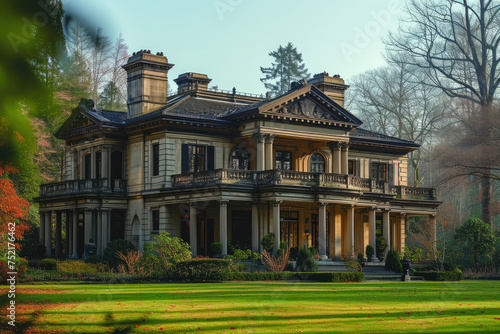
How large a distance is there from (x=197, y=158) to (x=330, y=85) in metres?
14.8

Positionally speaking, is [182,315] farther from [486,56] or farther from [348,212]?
[486,56]

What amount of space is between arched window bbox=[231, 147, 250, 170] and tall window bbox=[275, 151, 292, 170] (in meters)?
2.00

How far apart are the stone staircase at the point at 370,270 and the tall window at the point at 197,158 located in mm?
10122

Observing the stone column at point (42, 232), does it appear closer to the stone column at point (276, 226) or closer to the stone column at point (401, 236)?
the stone column at point (276, 226)

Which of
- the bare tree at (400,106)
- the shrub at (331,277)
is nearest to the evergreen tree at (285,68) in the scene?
the bare tree at (400,106)

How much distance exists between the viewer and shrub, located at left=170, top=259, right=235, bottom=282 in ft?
95.0

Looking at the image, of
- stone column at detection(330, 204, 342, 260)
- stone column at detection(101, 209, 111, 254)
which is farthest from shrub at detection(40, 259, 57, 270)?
stone column at detection(330, 204, 342, 260)

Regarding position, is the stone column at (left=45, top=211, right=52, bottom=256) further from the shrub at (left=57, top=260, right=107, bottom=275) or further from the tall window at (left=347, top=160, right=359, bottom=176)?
the tall window at (left=347, top=160, right=359, bottom=176)

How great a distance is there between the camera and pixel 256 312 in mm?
15453

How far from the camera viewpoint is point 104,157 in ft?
144

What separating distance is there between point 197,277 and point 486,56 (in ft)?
117

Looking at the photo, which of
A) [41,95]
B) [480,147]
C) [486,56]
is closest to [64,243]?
[480,147]

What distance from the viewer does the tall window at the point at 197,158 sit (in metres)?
41.9

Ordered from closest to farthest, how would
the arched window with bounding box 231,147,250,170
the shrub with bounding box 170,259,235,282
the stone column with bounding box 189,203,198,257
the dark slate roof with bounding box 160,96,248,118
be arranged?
the shrub with bounding box 170,259,235,282
the stone column with bounding box 189,203,198,257
the dark slate roof with bounding box 160,96,248,118
the arched window with bounding box 231,147,250,170
